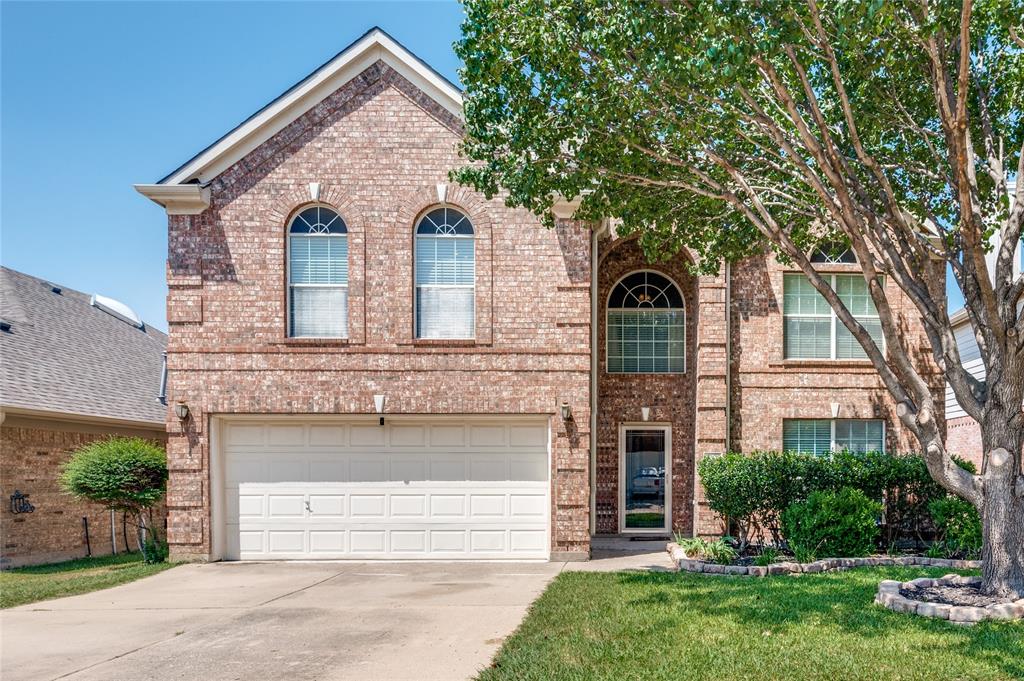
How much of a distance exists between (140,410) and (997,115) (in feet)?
55.0

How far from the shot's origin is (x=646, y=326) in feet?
50.3

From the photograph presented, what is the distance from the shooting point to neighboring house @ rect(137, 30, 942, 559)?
12445mm

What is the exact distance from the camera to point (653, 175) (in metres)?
9.72

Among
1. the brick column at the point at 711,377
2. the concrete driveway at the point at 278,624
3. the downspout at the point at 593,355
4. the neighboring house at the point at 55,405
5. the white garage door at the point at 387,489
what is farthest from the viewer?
the brick column at the point at 711,377

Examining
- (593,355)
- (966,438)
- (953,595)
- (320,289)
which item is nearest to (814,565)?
(953,595)

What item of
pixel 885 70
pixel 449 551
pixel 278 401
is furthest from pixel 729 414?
pixel 278 401

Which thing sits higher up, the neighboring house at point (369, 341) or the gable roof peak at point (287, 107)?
the gable roof peak at point (287, 107)

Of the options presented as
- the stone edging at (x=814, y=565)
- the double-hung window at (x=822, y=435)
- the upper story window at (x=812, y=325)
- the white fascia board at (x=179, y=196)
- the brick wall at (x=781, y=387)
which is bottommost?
the stone edging at (x=814, y=565)

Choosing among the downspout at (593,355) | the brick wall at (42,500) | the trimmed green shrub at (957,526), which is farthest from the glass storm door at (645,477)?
the brick wall at (42,500)

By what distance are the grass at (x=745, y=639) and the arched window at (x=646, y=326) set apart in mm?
6293

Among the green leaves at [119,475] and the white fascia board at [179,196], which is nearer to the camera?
the white fascia board at [179,196]

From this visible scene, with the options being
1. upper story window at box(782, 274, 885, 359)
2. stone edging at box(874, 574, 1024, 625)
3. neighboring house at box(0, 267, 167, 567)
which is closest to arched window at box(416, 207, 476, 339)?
upper story window at box(782, 274, 885, 359)

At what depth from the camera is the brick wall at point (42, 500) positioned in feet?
44.0

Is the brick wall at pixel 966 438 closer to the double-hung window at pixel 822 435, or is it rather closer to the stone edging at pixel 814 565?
the double-hung window at pixel 822 435
